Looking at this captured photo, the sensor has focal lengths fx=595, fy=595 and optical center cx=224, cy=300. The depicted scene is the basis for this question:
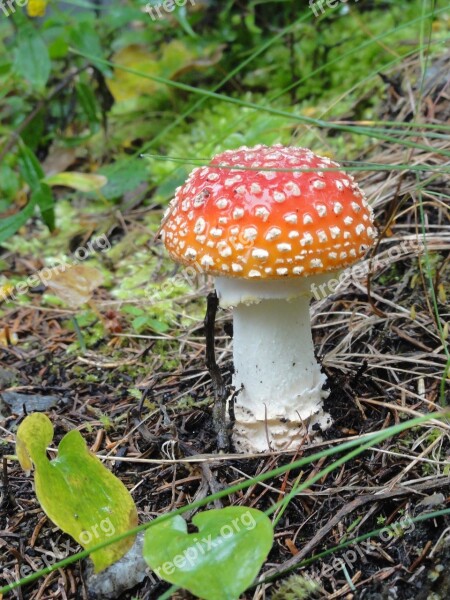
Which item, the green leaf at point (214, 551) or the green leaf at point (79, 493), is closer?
the green leaf at point (214, 551)

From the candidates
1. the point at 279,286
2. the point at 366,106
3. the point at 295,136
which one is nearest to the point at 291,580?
the point at 279,286

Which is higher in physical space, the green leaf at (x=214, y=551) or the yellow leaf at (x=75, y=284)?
the yellow leaf at (x=75, y=284)

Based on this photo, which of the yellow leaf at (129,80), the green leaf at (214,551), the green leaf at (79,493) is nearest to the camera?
the green leaf at (214,551)

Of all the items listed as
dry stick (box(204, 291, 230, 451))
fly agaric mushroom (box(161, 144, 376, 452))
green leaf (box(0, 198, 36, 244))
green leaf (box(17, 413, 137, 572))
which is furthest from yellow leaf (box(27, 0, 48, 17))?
green leaf (box(17, 413, 137, 572))

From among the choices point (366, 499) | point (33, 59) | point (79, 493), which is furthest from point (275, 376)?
point (33, 59)

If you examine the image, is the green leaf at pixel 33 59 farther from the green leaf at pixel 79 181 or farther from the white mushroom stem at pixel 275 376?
the white mushroom stem at pixel 275 376

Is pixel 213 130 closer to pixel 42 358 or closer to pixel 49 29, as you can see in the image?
pixel 49 29

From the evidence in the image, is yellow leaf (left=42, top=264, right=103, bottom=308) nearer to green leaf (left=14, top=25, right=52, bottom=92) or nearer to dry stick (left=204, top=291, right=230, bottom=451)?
dry stick (left=204, top=291, right=230, bottom=451)

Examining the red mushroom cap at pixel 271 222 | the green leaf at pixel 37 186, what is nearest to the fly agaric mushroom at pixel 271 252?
the red mushroom cap at pixel 271 222
